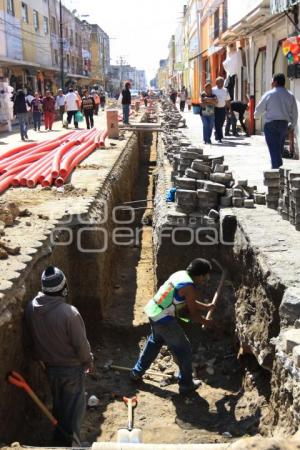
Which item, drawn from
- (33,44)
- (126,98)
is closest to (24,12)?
(33,44)

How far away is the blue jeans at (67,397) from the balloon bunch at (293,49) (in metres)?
7.89

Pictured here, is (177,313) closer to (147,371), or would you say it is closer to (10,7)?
(147,371)

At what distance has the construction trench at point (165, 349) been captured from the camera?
4453 millimetres

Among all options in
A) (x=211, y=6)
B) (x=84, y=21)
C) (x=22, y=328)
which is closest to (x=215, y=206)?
(x=22, y=328)

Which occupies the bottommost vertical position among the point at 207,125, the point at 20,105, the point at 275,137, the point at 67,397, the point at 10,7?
the point at 67,397

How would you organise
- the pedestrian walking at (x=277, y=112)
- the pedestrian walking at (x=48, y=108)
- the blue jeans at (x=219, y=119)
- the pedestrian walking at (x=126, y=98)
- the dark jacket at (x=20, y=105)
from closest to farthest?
the pedestrian walking at (x=277, y=112) → the blue jeans at (x=219, y=119) → the dark jacket at (x=20, y=105) → the pedestrian walking at (x=126, y=98) → the pedestrian walking at (x=48, y=108)

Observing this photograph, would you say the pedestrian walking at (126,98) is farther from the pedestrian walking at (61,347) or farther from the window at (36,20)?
the window at (36,20)

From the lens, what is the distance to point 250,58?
16859 mm

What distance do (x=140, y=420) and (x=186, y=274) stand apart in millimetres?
1589

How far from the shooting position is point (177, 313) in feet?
18.9

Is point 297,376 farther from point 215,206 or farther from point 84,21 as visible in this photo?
point 84,21

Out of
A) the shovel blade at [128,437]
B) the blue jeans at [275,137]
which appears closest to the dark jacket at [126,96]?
the blue jeans at [275,137]

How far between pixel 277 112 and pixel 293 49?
244 cm

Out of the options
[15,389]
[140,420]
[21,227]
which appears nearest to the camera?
[15,389]
